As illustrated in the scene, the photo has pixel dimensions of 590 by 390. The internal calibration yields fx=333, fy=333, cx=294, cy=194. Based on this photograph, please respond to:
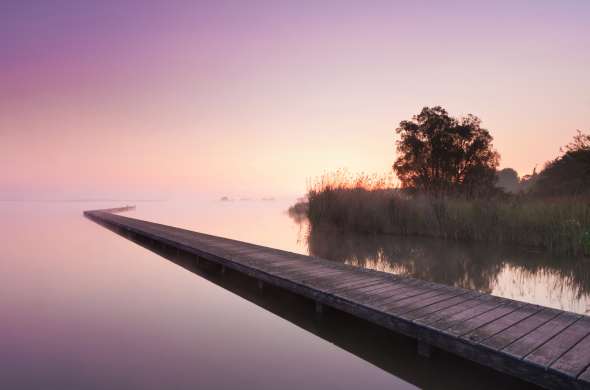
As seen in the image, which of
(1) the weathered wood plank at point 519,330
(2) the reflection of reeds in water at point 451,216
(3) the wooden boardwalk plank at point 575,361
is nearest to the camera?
(3) the wooden boardwalk plank at point 575,361

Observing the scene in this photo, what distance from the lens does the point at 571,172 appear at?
17703mm

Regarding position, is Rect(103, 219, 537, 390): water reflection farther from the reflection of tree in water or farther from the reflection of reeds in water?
the reflection of reeds in water

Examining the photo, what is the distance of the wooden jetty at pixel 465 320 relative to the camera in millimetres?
1919

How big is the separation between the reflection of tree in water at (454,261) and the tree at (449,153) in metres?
9.71

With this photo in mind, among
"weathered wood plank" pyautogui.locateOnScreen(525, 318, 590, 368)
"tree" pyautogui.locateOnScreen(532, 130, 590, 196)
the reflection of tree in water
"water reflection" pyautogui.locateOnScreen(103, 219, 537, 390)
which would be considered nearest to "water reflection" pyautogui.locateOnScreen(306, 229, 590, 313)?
the reflection of tree in water

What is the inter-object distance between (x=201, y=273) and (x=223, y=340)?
121 inches

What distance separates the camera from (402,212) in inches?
382

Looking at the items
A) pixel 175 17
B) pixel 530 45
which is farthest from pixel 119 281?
pixel 530 45

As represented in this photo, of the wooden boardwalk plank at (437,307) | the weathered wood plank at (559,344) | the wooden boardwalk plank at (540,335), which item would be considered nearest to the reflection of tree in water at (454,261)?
the wooden boardwalk plank at (437,307)

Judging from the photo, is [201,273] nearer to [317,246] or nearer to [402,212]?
[317,246]

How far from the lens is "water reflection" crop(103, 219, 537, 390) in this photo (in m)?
2.35

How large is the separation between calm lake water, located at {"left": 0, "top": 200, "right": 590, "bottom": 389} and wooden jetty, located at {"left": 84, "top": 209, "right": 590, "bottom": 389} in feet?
1.05

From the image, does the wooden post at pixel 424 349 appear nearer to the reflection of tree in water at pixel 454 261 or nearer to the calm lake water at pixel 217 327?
the calm lake water at pixel 217 327

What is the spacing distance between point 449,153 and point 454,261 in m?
12.5
